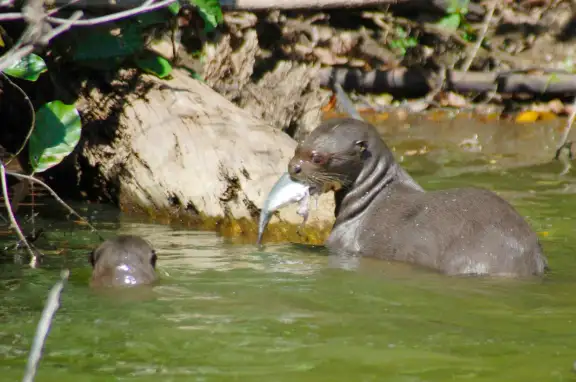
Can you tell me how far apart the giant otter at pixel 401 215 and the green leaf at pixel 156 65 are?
1.52m

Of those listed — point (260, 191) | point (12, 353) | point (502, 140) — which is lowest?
point (502, 140)

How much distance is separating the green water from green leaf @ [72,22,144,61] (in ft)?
5.19

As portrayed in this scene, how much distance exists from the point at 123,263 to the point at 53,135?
3.80 feet

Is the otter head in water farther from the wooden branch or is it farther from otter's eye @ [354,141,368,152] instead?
the wooden branch

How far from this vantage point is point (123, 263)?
5.40m

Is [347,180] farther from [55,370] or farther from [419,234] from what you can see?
[55,370]

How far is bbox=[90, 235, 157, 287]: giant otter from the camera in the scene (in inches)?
211

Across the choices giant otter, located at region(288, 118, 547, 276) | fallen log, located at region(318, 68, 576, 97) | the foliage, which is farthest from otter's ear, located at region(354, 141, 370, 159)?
the foliage

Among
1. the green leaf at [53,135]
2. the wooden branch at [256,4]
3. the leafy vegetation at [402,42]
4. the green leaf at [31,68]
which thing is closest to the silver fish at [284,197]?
the green leaf at [53,135]

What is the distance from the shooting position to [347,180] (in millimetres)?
6828

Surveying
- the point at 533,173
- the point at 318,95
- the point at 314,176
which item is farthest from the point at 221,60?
the point at 533,173

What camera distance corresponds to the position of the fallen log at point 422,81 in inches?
448

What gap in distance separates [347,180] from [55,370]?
320cm

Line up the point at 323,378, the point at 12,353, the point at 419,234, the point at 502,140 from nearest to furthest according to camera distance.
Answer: the point at 323,378 → the point at 12,353 → the point at 419,234 → the point at 502,140
